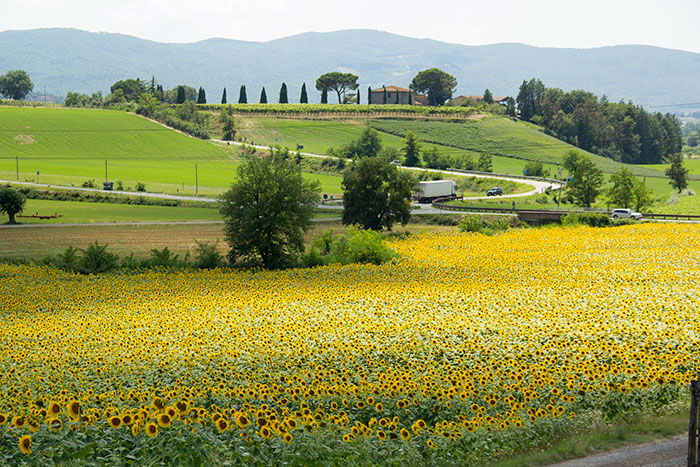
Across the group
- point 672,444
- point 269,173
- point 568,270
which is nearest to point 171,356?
point 672,444

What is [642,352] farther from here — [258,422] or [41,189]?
[41,189]

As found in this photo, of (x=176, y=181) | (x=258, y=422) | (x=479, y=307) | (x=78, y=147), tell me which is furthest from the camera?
(x=78, y=147)

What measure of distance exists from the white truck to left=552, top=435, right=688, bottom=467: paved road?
8317cm

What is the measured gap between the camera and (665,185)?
13888 cm

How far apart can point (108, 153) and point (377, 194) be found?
110379 millimetres

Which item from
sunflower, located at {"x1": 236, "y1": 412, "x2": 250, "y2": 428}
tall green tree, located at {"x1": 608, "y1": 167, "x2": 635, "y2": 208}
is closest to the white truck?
tall green tree, located at {"x1": 608, "y1": 167, "x2": 635, "y2": 208}

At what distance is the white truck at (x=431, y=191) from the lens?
98.3 meters

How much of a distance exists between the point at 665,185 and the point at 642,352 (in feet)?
442

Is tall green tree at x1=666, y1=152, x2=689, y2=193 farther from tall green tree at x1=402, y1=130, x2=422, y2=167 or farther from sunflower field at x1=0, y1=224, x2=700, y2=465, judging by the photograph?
sunflower field at x1=0, y1=224, x2=700, y2=465

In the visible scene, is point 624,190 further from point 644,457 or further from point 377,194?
point 644,457

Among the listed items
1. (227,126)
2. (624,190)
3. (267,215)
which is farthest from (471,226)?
(227,126)

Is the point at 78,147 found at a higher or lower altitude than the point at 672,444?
higher

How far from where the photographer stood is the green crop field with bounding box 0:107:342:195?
11994 cm

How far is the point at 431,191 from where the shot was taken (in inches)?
3907
